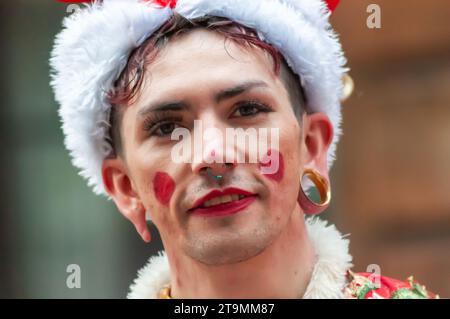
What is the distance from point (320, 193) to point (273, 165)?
252 millimetres

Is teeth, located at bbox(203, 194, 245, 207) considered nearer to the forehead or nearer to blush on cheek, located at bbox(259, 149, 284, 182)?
blush on cheek, located at bbox(259, 149, 284, 182)

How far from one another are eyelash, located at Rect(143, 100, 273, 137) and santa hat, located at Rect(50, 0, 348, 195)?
0.57 feet

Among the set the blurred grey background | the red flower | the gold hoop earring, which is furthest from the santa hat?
the blurred grey background

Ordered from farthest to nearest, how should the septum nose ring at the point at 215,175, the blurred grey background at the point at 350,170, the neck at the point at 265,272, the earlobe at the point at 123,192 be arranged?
the blurred grey background at the point at 350,170
the earlobe at the point at 123,192
the neck at the point at 265,272
the septum nose ring at the point at 215,175

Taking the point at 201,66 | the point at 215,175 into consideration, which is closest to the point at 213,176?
the point at 215,175

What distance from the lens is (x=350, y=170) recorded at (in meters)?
3.19

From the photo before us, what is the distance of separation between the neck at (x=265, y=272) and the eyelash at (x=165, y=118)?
1.16 feet

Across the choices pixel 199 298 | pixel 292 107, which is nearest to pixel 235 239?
pixel 199 298

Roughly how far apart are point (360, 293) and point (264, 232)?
414 millimetres

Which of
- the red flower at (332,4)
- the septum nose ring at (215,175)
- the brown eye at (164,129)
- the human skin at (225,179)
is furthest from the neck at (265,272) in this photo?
the red flower at (332,4)

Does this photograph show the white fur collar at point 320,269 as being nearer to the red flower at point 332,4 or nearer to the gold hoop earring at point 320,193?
the gold hoop earring at point 320,193

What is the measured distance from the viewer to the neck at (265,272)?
2387 millimetres

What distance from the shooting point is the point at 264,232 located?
2.31m

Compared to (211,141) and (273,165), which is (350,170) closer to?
(273,165)
